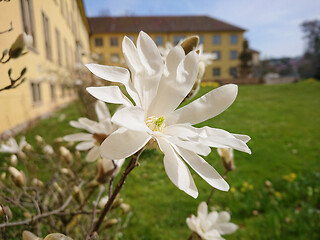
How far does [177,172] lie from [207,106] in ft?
0.39

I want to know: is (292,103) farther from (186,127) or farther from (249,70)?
(249,70)

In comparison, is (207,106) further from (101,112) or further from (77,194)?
(77,194)

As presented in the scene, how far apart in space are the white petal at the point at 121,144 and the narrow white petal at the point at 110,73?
3.3 inches

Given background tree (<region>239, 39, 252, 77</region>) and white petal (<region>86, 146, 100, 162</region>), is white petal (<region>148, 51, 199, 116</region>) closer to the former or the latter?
white petal (<region>86, 146, 100, 162</region>)

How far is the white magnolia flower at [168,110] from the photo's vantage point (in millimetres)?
304

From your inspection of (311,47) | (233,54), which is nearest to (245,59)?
(233,54)

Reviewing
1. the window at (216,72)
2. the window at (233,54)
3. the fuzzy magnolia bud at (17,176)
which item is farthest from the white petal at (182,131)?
the window at (233,54)

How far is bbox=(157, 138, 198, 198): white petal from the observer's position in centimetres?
32

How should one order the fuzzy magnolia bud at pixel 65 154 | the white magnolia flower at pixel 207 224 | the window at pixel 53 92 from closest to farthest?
the white magnolia flower at pixel 207 224, the fuzzy magnolia bud at pixel 65 154, the window at pixel 53 92

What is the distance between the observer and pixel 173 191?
7.52ft

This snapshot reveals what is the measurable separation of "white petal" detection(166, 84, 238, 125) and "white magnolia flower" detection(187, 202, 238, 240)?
0.42 meters

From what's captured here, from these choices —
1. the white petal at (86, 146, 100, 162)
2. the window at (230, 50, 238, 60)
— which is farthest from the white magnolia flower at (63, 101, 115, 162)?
the window at (230, 50, 238, 60)

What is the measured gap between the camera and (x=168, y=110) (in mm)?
417

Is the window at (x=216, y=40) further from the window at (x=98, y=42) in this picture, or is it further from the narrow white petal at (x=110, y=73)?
the narrow white petal at (x=110, y=73)
